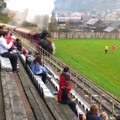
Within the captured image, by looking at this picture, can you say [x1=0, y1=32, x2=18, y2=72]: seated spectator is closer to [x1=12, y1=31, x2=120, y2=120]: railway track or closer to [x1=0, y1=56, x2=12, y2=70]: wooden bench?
[x1=0, y1=56, x2=12, y2=70]: wooden bench

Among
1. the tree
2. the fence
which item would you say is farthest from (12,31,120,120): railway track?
the fence

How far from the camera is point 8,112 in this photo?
313 inches

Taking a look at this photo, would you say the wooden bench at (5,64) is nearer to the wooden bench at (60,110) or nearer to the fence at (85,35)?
the wooden bench at (60,110)

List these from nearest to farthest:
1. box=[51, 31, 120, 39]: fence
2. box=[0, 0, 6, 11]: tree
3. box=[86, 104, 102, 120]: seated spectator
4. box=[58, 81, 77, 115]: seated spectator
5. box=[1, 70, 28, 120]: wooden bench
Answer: box=[1, 70, 28, 120]: wooden bench < box=[86, 104, 102, 120]: seated spectator < box=[58, 81, 77, 115]: seated spectator < box=[0, 0, 6, 11]: tree < box=[51, 31, 120, 39]: fence

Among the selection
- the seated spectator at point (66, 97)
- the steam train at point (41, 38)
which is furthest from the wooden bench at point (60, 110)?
the steam train at point (41, 38)

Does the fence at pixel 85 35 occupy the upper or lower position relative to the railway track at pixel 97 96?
lower

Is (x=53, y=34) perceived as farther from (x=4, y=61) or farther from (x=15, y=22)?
(x=4, y=61)

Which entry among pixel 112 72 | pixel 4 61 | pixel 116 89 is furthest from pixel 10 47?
pixel 112 72

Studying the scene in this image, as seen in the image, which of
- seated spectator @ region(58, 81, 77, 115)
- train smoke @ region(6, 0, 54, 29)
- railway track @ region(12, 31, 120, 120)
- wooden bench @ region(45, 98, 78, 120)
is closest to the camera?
wooden bench @ region(45, 98, 78, 120)

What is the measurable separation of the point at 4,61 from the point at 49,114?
4055 millimetres

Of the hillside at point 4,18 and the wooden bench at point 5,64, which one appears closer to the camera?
the wooden bench at point 5,64

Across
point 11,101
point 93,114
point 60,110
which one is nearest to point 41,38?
point 60,110

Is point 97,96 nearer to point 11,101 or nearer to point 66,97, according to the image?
point 66,97

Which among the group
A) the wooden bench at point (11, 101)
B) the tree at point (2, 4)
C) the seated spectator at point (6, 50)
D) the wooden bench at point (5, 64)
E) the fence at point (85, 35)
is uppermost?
the tree at point (2, 4)
